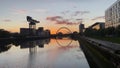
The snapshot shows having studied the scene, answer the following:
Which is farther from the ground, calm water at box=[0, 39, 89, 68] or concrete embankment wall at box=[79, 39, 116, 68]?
concrete embankment wall at box=[79, 39, 116, 68]

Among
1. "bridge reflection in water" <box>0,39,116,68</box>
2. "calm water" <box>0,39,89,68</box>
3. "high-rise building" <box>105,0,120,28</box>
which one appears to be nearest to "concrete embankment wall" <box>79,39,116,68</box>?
"bridge reflection in water" <box>0,39,116,68</box>

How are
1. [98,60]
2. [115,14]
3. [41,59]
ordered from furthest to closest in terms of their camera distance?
[115,14] < [41,59] < [98,60]

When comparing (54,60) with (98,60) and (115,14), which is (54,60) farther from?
(115,14)

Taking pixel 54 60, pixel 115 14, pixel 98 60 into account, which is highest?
pixel 115 14

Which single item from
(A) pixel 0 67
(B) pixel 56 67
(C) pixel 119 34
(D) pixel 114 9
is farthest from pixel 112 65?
(D) pixel 114 9

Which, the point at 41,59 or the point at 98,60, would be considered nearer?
the point at 98,60

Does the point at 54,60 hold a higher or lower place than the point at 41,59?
lower

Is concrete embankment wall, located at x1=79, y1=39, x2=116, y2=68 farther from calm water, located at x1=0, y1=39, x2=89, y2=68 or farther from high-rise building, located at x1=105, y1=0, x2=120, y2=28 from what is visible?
high-rise building, located at x1=105, y1=0, x2=120, y2=28

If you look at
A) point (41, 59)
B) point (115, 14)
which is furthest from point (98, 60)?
point (115, 14)

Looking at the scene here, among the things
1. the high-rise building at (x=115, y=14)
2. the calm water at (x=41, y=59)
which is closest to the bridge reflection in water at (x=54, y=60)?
the calm water at (x=41, y=59)

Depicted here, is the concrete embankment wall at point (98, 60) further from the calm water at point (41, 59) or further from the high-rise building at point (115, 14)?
the high-rise building at point (115, 14)

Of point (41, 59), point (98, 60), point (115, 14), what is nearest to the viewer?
point (98, 60)

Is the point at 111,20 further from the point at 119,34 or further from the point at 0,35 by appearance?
the point at 0,35

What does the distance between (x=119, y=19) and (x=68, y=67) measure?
368 feet
